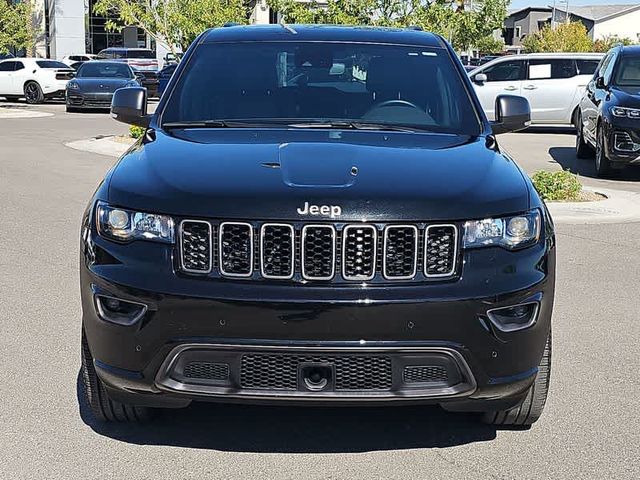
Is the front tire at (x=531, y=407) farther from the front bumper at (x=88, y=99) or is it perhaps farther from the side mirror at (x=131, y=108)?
the front bumper at (x=88, y=99)

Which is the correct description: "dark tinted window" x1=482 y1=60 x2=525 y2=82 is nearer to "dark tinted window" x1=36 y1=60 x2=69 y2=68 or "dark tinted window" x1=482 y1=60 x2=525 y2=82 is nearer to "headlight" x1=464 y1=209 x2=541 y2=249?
"dark tinted window" x1=36 y1=60 x2=69 y2=68

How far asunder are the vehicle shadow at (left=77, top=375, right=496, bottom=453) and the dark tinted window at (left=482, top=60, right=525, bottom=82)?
18277mm

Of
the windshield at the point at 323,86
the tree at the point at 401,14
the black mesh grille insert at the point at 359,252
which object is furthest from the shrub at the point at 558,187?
the tree at the point at 401,14

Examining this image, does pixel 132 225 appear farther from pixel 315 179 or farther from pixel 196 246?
pixel 315 179

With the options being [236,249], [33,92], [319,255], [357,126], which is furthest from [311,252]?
[33,92]

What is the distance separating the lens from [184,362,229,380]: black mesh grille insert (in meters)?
3.76

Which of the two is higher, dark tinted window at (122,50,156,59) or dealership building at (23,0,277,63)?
dealership building at (23,0,277,63)

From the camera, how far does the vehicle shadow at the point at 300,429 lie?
169 inches

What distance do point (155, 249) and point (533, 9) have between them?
117 meters

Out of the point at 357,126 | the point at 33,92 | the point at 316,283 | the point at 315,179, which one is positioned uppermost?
the point at 357,126

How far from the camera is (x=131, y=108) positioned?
554cm

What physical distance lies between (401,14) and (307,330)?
59.0ft

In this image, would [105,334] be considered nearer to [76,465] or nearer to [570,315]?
[76,465]

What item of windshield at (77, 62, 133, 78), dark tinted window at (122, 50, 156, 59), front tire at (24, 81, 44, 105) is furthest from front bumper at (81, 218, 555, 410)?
dark tinted window at (122, 50, 156, 59)
